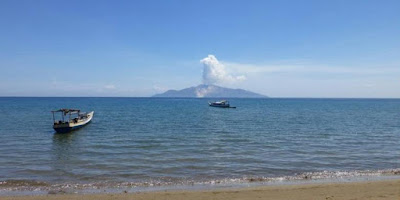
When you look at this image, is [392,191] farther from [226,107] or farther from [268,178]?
[226,107]

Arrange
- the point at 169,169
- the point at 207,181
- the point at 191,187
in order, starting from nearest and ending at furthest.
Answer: the point at 191,187, the point at 207,181, the point at 169,169

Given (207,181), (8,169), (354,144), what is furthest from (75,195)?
(354,144)

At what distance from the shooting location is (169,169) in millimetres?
18797

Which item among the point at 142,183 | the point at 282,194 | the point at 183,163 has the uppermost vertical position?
the point at 282,194

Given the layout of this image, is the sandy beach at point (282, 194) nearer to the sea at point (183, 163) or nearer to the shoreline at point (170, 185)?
the shoreline at point (170, 185)

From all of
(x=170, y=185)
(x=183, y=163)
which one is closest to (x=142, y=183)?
(x=170, y=185)

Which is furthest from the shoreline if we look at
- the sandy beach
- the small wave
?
the sandy beach

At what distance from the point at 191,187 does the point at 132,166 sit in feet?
19.0

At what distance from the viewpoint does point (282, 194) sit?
42.2ft

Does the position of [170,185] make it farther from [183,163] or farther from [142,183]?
[183,163]

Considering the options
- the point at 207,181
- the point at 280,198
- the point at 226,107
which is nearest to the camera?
the point at 280,198

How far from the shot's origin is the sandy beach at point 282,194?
1239 centimetres

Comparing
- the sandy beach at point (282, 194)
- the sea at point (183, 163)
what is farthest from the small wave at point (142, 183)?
the sandy beach at point (282, 194)

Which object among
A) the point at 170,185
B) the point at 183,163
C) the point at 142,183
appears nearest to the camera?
the point at 170,185
